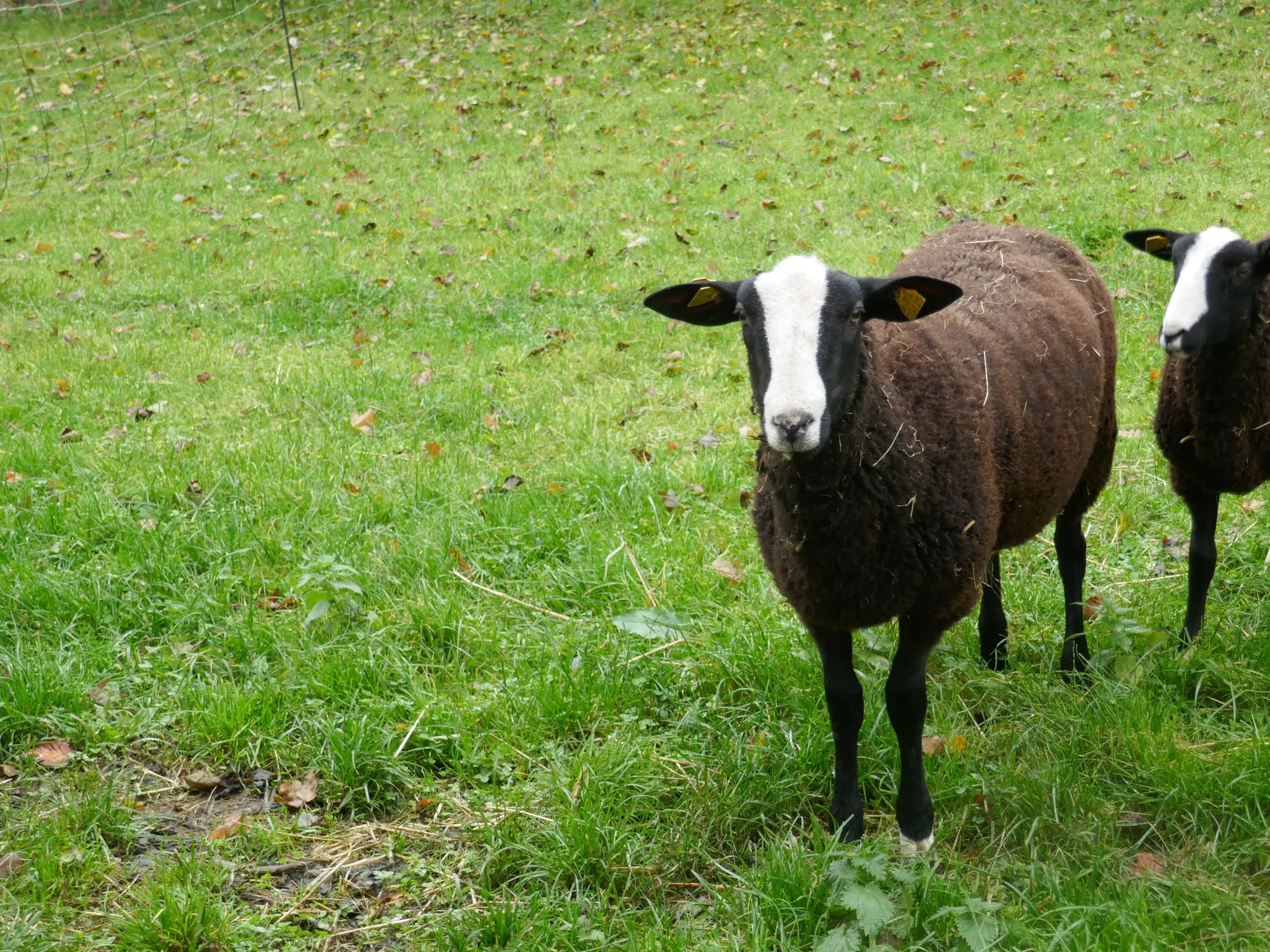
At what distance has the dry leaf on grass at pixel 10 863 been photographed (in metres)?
3.00

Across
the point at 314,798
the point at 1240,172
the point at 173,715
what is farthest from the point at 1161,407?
the point at 1240,172

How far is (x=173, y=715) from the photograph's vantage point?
146 inches

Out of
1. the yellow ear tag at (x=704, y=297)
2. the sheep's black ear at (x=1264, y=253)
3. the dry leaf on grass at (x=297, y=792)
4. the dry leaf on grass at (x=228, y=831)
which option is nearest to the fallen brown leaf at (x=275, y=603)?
the dry leaf on grass at (x=297, y=792)

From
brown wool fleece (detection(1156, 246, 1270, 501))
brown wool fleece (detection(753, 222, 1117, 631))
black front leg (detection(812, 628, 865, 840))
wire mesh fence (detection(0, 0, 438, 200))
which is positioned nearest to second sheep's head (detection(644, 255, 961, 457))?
brown wool fleece (detection(753, 222, 1117, 631))

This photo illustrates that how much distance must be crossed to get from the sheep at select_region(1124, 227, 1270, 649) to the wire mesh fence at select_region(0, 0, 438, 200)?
1125 centimetres

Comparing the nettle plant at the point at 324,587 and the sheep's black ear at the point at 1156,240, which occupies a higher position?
the sheep's black ear at the point at 1156,240

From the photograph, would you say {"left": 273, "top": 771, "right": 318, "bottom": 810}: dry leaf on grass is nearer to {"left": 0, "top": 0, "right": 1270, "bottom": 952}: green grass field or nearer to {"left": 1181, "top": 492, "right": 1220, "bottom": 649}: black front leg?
{"left": 0, "top": 0, "right": 1270, "bottom": 952}: green grass field

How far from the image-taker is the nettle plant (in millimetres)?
4138

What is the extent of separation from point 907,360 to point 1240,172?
784cm

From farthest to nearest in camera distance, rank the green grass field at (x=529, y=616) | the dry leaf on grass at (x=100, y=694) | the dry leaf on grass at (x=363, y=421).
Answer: the dry leaf on grass at (x=363, y=421)
the dry leaf on grass at (x=100, y=694)
the green grass field at (x=529, y=616)

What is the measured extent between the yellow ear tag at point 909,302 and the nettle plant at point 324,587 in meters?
2.39

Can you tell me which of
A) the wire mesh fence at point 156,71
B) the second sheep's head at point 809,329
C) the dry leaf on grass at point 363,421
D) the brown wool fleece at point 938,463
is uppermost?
the wire mesh fence at point 156,71

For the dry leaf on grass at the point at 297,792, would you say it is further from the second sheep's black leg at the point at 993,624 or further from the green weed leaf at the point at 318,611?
the second sheep's black leg at the point at 993,624

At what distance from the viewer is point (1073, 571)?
4.15 m
